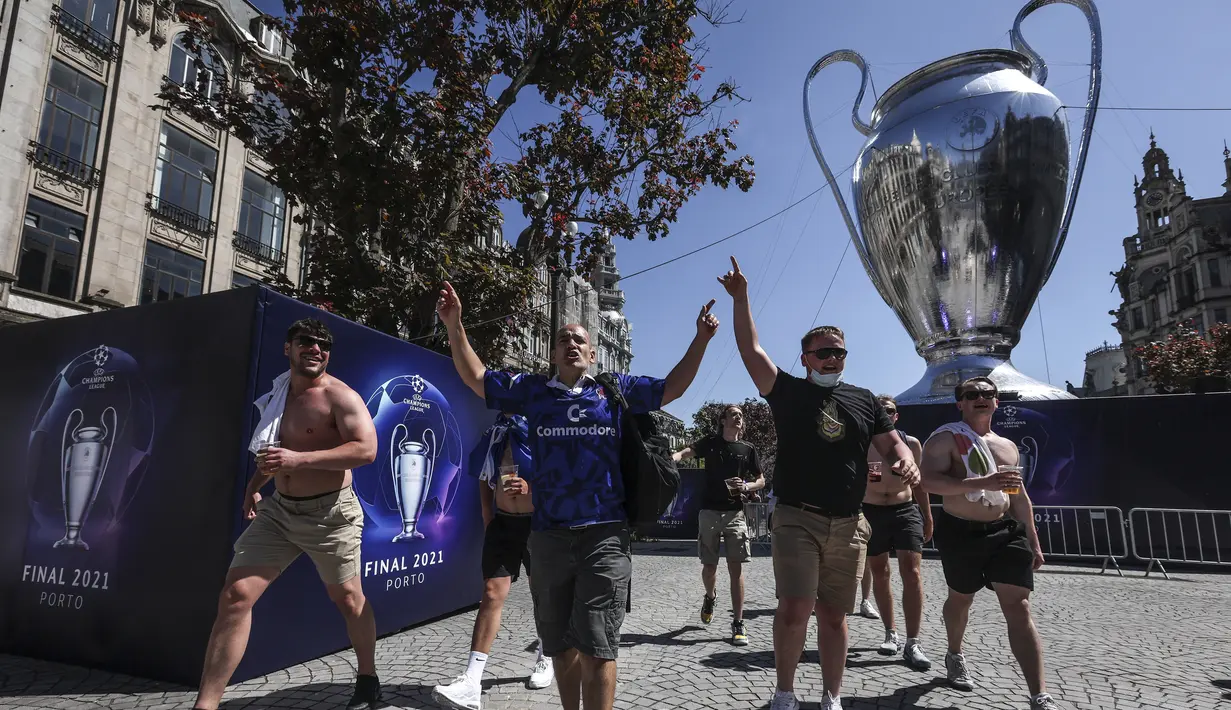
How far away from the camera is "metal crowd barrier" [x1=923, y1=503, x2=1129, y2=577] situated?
33.3ft

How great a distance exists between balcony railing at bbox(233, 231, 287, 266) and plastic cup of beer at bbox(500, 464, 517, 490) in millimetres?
21941

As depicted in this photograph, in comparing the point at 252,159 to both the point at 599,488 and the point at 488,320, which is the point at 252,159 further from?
the point at 599,488

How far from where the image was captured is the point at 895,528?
4.97 m

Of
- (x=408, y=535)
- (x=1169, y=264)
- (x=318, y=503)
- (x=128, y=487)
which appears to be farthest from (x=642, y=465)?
(x=1169, y=264)

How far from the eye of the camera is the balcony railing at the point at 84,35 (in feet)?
58.2

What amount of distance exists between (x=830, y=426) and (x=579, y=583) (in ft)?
5.18

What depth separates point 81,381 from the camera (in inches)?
197

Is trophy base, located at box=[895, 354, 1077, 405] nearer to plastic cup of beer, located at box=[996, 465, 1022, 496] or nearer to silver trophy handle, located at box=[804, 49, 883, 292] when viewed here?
silver trophy handle, located at box=[804, 49, 883, 292]

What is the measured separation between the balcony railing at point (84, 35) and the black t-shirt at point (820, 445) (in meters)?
23.4

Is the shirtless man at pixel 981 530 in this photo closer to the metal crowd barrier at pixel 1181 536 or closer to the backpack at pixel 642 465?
the backpack at pixel 642 465

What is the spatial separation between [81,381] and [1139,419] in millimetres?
13806

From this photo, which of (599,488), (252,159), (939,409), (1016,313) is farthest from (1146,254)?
(599,488)

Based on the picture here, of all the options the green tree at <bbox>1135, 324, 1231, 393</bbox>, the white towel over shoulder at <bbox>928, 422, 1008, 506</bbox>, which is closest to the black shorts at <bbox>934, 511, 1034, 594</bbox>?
the white towel over shoulder at <bbox>928, 422, 1008, 506</bbox>

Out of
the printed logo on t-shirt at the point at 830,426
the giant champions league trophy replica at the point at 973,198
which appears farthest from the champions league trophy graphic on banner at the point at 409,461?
the giant champions league trophy replica at the point at 973,198
